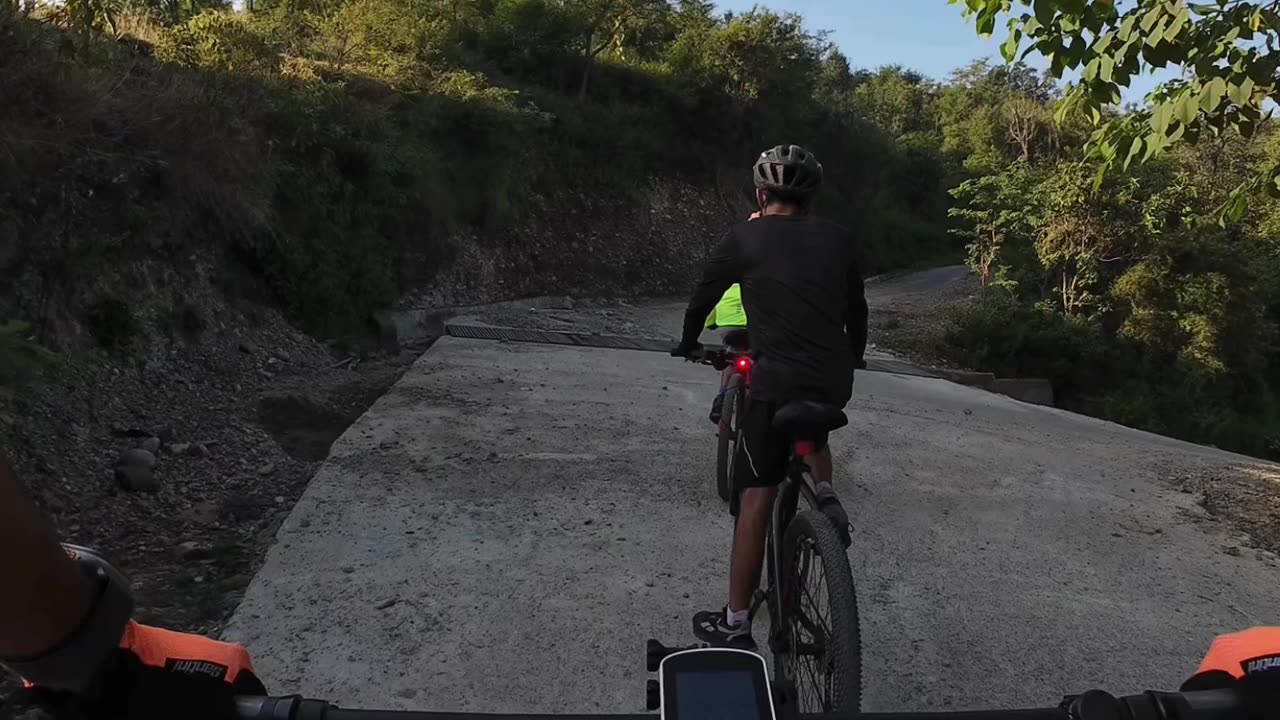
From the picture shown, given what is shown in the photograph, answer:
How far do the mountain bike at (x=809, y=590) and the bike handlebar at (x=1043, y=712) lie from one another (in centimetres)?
133

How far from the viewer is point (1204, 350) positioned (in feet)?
55.6

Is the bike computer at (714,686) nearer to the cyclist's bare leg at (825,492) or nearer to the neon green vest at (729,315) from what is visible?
the cyclist's bare leg at (825,492)

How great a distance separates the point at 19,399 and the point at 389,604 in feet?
7.68

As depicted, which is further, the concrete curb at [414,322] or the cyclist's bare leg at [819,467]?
the concrete curb at [414,322]

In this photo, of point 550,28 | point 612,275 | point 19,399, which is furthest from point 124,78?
point 550,28

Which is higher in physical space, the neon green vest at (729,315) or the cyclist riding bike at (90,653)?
the neon green vest at (729,315)

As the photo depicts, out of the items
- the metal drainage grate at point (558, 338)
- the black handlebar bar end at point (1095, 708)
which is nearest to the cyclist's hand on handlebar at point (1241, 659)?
the black handlebar bar end at point (1095, 708)

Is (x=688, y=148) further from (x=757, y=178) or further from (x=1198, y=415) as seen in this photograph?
(x=757, y=178)

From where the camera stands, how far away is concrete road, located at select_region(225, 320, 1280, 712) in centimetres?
305

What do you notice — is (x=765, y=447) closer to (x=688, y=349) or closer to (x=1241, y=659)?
(x=688, y=349)

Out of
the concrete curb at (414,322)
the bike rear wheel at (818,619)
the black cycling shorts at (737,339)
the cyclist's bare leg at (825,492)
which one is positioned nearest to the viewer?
the bike rear wheel at (818,619)

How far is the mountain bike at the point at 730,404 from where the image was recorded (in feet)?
11.7

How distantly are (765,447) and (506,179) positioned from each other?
1290cm

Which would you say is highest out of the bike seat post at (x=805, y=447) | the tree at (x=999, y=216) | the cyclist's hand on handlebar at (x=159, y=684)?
the tree at (x=999, y=216)
